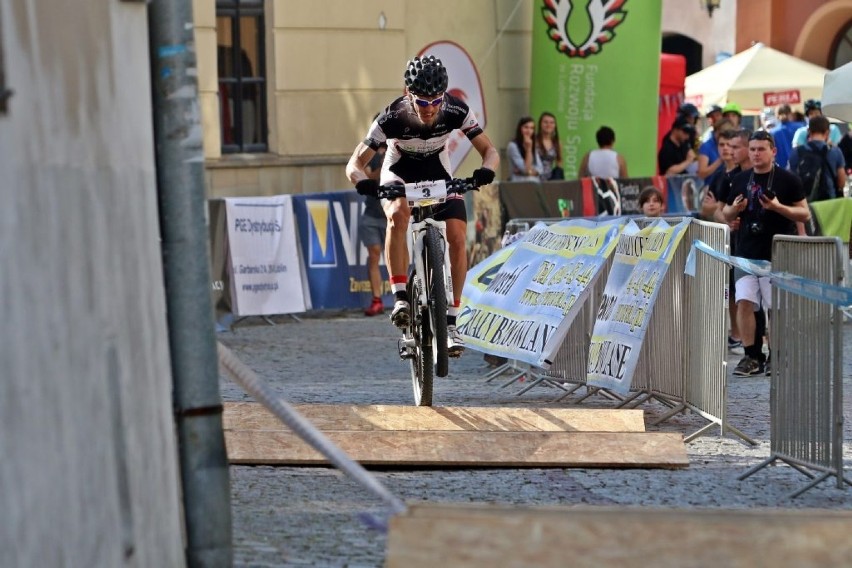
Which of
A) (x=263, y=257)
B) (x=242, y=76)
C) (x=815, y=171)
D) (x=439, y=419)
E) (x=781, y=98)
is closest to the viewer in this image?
(x=439, y=419)

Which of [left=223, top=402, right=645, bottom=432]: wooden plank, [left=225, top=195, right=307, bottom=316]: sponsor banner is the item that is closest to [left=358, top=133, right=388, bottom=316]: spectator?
[left=225, top=195, right=307, bottom=316]: sponsor banner

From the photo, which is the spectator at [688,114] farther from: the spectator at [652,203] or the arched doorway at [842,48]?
the arched doorway at [842,48]

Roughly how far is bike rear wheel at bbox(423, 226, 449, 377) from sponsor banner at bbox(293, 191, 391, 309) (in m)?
7.72

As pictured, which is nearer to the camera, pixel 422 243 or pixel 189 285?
pixel 189 285

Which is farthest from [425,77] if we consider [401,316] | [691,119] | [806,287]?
[691,119]

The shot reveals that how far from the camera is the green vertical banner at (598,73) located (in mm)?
21312

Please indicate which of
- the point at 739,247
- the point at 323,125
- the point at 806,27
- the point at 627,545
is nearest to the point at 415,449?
the point at 627,545

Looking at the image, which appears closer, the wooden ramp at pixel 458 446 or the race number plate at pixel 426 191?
the wooden ramp at pixel 458 446

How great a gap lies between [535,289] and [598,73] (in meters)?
10.2

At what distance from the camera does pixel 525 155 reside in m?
20.6

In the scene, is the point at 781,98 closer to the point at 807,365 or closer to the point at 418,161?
the point at 418,161

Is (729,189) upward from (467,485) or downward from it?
upward

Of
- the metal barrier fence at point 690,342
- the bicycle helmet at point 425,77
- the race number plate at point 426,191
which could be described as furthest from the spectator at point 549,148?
the bicycle helmet at point 425,77

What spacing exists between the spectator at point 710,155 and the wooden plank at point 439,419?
1075 centimetres
